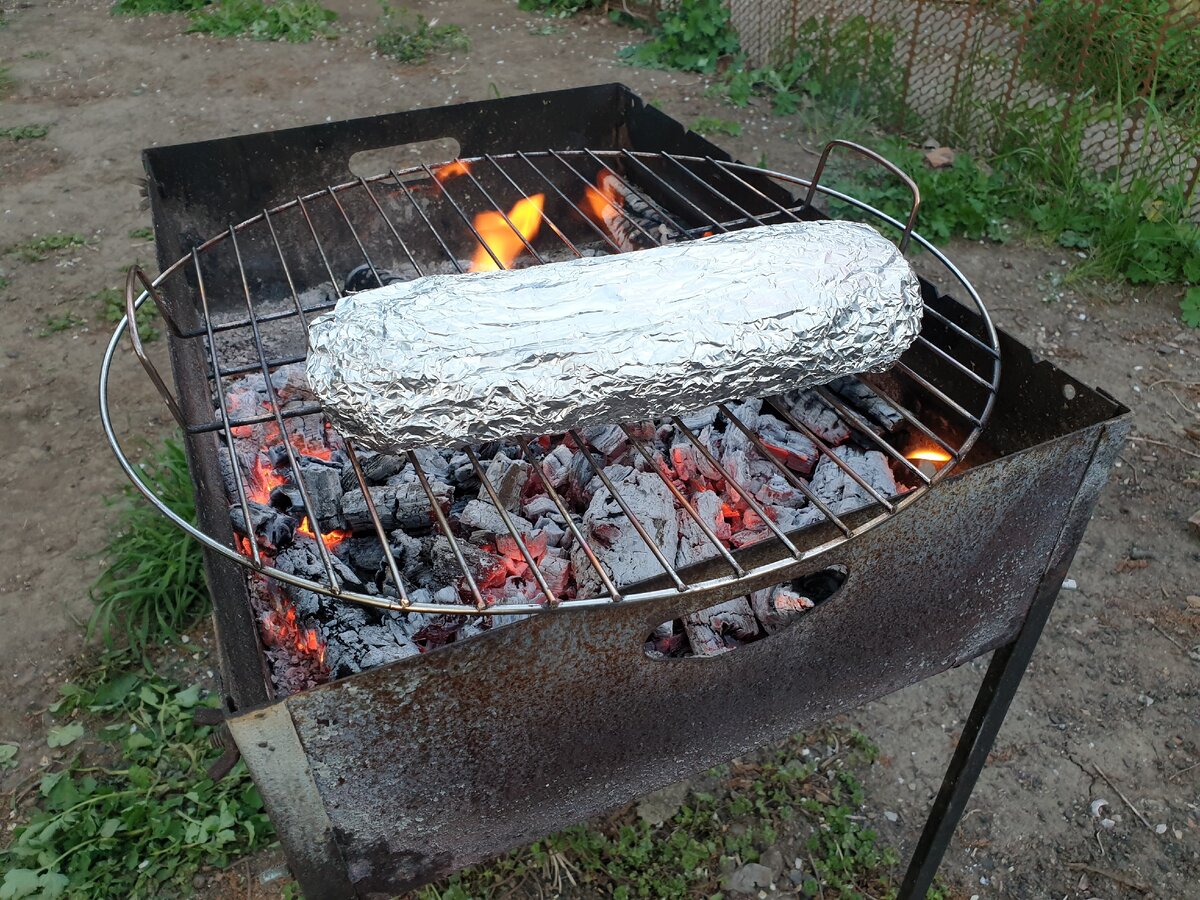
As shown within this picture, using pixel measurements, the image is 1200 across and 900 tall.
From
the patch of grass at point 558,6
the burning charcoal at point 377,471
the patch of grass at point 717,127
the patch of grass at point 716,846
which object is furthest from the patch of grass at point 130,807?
the patch of grass at point 558,6

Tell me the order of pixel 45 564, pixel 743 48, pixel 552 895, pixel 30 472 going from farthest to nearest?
pixel 743 48 → pixel 30 472 → pixel 45 564 → pixel 552 895

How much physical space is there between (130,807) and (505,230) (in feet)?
6.16

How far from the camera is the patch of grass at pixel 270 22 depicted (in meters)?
6.79

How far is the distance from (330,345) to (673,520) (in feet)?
2.39

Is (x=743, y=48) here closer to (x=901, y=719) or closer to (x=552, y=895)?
(x=901, y=719)

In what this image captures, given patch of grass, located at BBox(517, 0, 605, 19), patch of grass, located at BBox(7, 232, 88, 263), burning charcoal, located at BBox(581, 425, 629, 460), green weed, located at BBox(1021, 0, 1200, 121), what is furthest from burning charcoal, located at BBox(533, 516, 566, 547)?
patch of grass, located at BBox(517, 0, 605, 19)

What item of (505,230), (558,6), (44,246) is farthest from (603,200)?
(558,6)

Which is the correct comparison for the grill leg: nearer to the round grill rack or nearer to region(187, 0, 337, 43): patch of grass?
the round grill rack

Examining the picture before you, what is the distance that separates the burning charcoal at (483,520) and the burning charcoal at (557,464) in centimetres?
13

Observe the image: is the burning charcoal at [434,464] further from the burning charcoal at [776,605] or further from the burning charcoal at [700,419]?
the burning charcoal at [776,605]

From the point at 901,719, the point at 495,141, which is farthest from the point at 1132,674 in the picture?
the point at 495,141

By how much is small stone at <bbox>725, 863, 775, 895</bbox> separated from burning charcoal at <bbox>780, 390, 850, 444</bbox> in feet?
3.42

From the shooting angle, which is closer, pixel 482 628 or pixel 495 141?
pixel 482 628

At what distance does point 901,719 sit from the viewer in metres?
2.47
